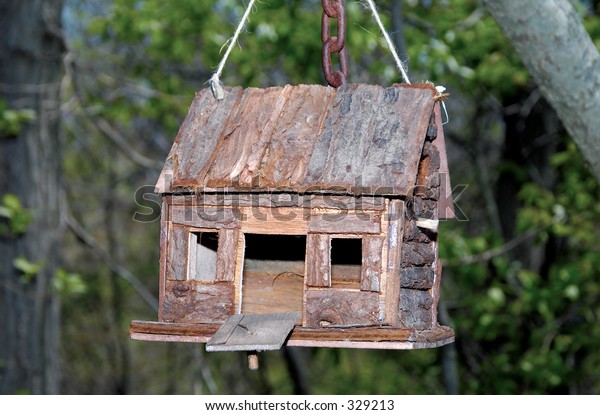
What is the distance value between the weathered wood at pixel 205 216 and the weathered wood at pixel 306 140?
8 centimetres

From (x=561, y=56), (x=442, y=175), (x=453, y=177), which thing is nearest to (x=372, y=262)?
(x=442, y=175)

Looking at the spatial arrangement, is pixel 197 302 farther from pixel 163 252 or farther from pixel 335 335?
pixel 335 335

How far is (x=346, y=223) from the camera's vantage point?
2572 mm

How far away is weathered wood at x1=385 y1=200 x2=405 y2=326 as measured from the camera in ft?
8.32

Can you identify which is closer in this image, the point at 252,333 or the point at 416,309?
the point at 252,333

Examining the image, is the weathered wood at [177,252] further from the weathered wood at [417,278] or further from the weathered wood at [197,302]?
the weathered wood at [417,278]

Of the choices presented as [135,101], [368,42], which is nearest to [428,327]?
[368,42]

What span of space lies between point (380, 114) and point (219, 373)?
27.5ft

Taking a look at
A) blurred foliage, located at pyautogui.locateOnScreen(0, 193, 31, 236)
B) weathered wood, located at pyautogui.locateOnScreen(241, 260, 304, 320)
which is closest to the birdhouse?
weathered wood, located at pyautogui.locateOnScreen(241, 260, 304, 320)

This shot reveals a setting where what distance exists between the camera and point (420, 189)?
277 centimetres

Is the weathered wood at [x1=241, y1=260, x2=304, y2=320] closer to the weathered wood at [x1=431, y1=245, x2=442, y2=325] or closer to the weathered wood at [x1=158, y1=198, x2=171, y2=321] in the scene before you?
the weathered wood at [x1=158, y1=198, x2=171, y2=321]

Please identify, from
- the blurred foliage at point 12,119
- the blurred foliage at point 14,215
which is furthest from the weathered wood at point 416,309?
the blurred foliage at point 12,119

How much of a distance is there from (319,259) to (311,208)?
17 centimetres
